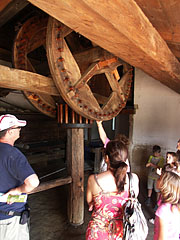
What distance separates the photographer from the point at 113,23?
101 centimetres

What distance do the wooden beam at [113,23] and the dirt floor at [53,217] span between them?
8.50 feet

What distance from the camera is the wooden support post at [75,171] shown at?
8.73 feet

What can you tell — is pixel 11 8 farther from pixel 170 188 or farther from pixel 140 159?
pixel 140 159

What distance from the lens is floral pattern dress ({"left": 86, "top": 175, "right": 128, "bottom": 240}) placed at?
1.38 m

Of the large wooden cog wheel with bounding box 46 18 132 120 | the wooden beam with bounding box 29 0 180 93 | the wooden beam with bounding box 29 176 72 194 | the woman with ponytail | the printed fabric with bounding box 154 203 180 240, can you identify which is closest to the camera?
the wooden beam with bounding box 29 0 180 93

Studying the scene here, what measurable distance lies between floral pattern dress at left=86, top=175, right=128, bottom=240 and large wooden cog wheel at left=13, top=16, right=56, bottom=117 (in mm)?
1622

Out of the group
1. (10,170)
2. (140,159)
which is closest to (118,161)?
(10,170)

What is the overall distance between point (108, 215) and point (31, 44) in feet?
7.87

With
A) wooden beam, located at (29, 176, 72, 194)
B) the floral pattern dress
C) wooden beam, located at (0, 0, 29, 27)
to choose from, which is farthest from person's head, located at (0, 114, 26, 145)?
wooden beam, located at (0, 0, 29, 27)

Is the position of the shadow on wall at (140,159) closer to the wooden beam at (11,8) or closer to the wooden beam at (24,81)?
the wooden beam at (24,81)

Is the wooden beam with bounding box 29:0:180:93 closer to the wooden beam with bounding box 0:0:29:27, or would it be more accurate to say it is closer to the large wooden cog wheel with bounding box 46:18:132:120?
the large wooden cog wheel with bounding box 46:18:132:120

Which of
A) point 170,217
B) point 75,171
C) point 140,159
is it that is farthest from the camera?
point 140,159

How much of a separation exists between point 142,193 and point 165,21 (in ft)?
11.4

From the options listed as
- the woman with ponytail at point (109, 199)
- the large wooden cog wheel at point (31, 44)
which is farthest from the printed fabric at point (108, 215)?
the large wooden cog wheel at point (31, 44)
